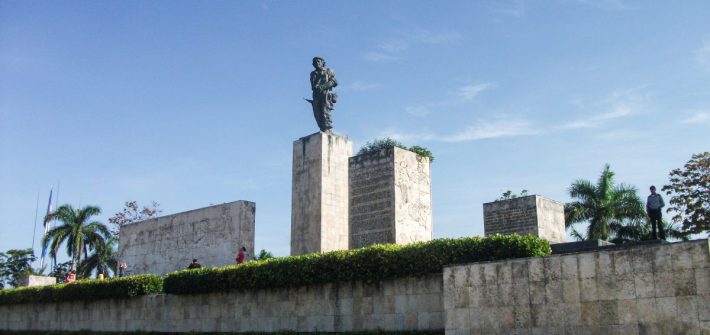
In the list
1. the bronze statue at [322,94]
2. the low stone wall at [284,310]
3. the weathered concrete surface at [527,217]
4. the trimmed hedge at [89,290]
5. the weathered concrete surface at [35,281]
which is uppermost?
the bronze statue at [322,94]

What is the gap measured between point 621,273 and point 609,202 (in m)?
21.7

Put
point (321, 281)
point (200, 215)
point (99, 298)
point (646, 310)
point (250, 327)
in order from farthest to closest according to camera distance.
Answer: point (200, 215), point (99, 298), point (250, 327), point (321, 281), point (646, 310)

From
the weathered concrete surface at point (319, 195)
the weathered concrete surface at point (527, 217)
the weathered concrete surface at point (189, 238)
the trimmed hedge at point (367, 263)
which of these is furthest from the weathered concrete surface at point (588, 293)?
the weathered concrete surface at point (527, 217)

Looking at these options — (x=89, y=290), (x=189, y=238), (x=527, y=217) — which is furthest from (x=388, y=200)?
(x=89, y=290)

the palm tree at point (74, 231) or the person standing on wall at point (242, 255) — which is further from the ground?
the palm tree at point (74, 231)

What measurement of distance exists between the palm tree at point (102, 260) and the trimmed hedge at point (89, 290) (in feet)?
50.8

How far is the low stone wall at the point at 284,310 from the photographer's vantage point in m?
12.0

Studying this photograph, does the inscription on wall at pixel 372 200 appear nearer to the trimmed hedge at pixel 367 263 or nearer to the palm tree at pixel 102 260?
the trimmed hedge at pixel 367 263

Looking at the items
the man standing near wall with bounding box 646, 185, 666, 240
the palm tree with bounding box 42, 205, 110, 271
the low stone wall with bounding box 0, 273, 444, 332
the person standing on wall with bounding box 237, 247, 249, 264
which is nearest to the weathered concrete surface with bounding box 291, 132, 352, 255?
the person standing on wall with bounding box 237, 247, 249, 264

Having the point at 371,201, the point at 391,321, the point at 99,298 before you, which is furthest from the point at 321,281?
the point at 99,298

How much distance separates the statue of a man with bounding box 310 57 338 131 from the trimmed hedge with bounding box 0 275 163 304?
18.4 feet

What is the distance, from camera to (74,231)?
36.5 metres

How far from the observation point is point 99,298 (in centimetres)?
1814

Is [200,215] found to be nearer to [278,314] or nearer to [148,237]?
[148,237]
